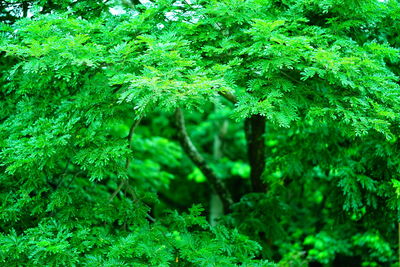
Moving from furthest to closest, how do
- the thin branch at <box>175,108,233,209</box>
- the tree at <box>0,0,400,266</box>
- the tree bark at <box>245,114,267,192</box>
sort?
1. the thin branch at <box>175,108,233,209</box>
2. the tree bark at <box>245,114,267,192</box>
3. the tree at <box>0,0,400,266</box>

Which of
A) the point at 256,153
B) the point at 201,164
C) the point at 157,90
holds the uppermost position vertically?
the point at 157,90

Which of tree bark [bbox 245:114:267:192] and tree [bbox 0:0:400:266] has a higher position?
tree [bbox 0:0:400:266]

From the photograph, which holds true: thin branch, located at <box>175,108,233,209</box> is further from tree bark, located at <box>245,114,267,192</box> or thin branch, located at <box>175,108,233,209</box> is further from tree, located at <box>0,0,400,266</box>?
tree, located at <box>0,0,400,266</box>

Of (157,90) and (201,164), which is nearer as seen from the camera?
(157,90)

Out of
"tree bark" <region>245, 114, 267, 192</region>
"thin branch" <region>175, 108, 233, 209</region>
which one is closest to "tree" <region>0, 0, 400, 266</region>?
"tree bark" <region>245, 114, 267, 192</region>

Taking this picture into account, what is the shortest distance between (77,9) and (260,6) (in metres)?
1.40

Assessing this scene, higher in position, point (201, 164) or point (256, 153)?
point (256, 153)

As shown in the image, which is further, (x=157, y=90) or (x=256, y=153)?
(x=256, y=153)

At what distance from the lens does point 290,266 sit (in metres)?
5.80

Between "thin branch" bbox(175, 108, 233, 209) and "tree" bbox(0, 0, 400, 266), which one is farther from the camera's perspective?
"thin branch" bbox(175, 108, 233, 209)

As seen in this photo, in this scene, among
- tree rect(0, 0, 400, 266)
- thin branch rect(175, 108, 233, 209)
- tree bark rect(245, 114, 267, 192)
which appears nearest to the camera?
tree rect(0, 0, 400, 266)

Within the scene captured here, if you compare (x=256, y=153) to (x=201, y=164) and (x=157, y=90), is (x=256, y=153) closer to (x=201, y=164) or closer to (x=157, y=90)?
(x=201, y=164)

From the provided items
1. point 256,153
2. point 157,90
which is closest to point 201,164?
point 256,153

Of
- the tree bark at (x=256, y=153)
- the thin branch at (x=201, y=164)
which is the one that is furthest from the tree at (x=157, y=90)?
the thin branch at (x=201, y=164)
